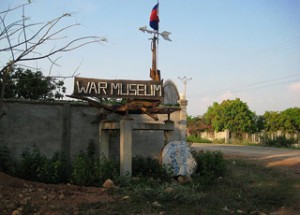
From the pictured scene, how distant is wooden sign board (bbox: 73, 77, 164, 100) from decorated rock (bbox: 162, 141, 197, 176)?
1.39m

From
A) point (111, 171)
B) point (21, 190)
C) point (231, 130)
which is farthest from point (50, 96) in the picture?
point (231, 130)

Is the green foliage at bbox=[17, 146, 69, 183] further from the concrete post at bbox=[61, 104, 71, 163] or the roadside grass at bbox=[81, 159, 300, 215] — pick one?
the roadside grass at bbox=[81, 159, 300, 215]

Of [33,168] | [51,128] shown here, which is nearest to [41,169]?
[33,168]

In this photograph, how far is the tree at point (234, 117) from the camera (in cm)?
4516

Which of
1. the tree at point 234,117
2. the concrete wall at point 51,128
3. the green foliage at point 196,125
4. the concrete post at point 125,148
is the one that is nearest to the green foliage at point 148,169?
the concrete post at point 125,148

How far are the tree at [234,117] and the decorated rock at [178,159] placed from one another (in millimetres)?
35262

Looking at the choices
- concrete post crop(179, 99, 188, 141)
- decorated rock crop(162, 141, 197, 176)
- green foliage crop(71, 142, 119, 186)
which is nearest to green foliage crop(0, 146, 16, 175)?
green foliage crop(71, 142, 119, 186)

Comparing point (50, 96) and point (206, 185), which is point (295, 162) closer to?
point (206, 185)

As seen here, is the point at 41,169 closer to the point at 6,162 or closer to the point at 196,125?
the point at 6,162

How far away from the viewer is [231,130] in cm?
4512

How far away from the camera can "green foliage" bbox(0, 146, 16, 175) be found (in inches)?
390

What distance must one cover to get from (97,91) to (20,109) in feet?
7.17

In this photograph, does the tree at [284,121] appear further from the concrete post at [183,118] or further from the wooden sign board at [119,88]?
the wooden sign board at [119,88]

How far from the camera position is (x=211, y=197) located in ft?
27.9
